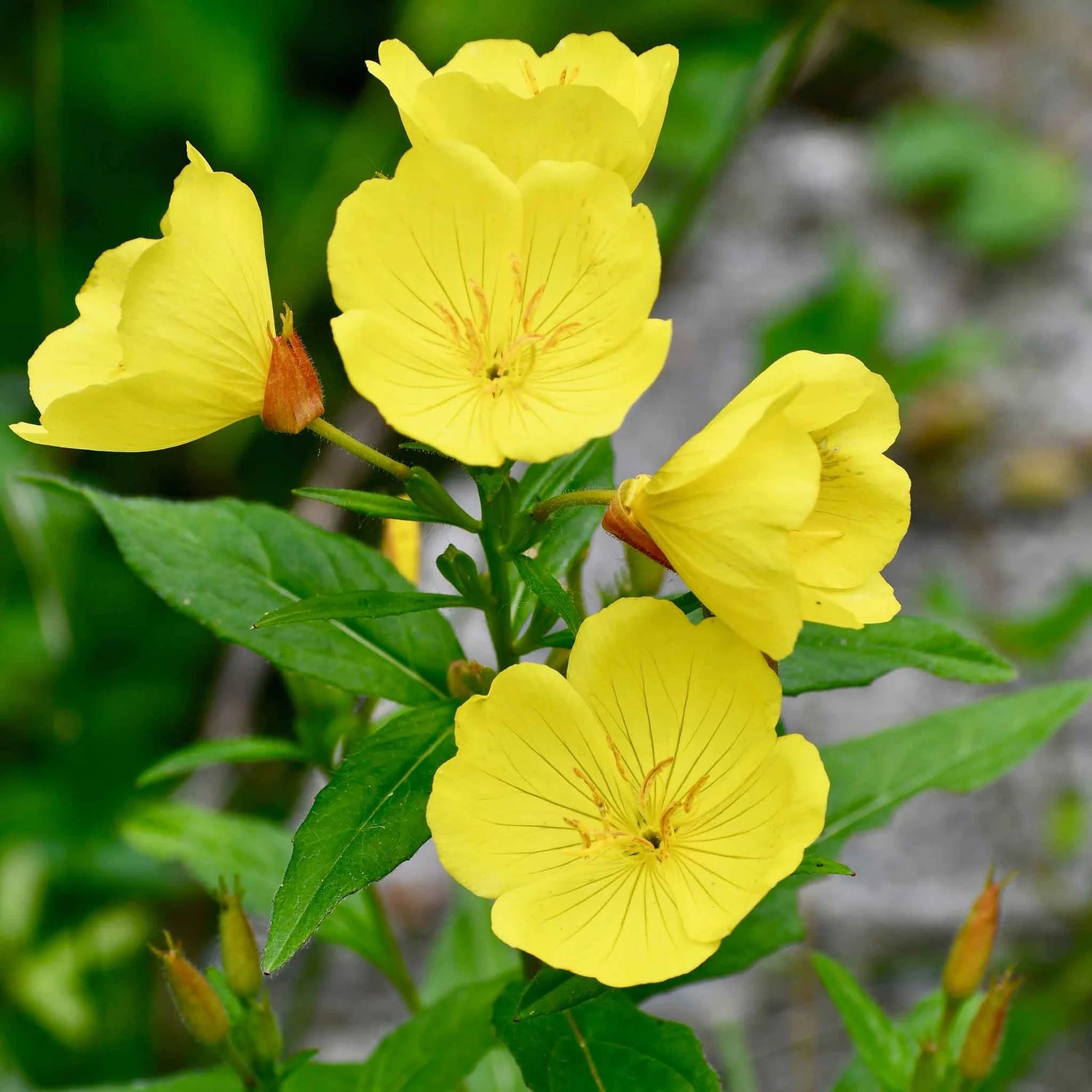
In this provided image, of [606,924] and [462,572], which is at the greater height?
[462,572]

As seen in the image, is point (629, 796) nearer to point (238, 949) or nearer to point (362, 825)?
point (362, 825)

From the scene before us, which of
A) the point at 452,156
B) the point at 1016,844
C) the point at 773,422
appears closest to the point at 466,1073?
the point at 773,422

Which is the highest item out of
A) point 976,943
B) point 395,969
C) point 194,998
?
point 976,943

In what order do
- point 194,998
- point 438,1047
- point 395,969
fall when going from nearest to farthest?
point 194,998
point 438,1047
point 395,969

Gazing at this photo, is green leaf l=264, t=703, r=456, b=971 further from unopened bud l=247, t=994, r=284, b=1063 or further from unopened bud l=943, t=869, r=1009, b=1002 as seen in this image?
unopened bud l=943, t=869, r=1009, b=1002

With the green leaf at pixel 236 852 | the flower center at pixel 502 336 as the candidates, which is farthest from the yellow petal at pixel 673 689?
the green leaf at pixel 236 852

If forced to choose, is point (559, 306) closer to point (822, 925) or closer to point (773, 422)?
point (773, 422)

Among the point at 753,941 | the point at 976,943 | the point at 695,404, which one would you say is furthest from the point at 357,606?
the point at 695,404

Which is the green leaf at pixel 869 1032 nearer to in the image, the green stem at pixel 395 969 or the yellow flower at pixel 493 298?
the green stem at pixel 395 969
